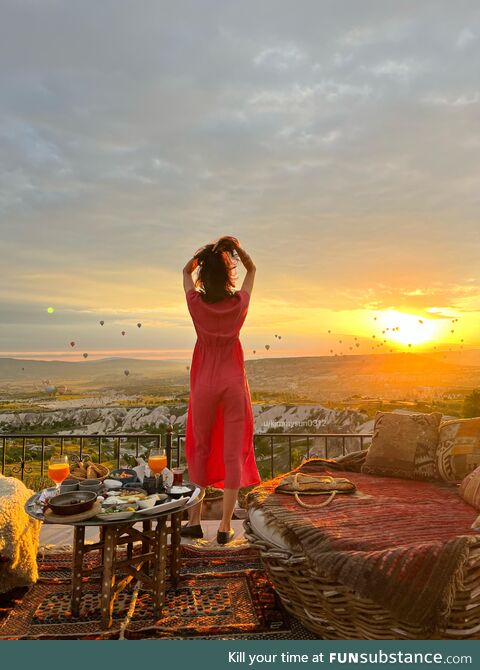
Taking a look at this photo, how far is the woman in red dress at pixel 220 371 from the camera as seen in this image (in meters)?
3.37

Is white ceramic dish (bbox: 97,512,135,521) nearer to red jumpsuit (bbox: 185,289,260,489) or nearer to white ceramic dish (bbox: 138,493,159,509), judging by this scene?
white ceramic dish (bbox: 138,493,159,509)

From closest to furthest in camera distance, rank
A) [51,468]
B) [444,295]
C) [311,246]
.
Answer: [51,468] < [311,246] < [444,295]

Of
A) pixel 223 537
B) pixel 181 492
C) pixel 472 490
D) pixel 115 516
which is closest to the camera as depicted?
pixel 115 516

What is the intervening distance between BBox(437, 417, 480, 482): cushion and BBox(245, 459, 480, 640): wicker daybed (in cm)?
44

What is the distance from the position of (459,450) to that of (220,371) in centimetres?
189

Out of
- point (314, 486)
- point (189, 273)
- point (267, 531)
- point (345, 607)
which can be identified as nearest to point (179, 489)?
point (267, 531)

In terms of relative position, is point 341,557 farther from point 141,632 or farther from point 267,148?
point 267,148

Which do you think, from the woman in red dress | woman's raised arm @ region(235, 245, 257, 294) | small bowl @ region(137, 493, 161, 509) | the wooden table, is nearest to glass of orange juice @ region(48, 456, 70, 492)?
the wooden table

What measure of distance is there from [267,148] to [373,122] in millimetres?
1211

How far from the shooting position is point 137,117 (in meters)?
4.81

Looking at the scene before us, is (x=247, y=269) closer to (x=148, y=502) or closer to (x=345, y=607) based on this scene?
(x=148, y=502)

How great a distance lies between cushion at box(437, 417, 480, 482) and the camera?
10.4ft

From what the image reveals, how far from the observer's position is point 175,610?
2.43 m

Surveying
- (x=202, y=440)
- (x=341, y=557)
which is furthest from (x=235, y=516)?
(x=341, y=557)
